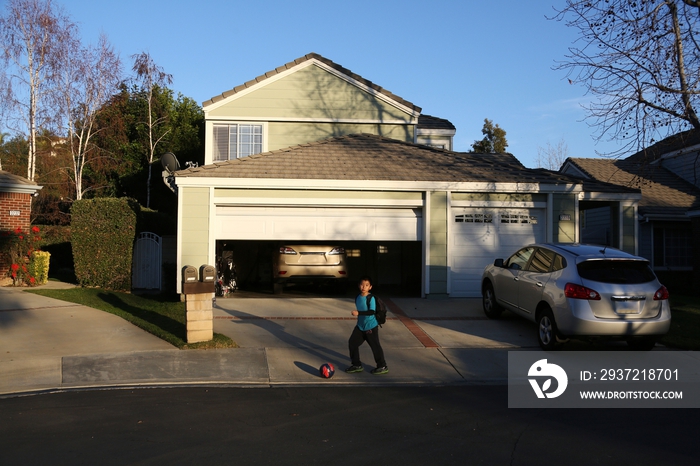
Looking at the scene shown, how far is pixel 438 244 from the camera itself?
1369 cm

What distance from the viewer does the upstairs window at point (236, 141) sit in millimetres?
17547

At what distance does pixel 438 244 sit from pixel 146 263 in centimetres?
770

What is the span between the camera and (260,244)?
17656 mm

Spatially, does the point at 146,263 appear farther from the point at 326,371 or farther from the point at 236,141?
the point at 326,371

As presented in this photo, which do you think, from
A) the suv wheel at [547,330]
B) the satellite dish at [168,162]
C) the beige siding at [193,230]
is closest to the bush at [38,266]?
the satellite dish at [168,162]

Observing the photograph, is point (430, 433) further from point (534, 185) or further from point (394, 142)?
point (394, 142)

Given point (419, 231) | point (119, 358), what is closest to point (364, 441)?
point (119, 358)

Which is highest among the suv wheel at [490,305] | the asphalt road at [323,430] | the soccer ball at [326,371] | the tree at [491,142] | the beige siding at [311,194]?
the tree at [491,142]

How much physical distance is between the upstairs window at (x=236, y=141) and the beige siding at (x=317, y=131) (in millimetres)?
Result: 464

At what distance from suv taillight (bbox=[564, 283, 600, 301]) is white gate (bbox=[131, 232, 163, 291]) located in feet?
34.3

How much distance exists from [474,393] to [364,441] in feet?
7.74

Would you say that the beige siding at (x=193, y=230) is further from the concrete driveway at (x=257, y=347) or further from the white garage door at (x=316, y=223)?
the concrete driveway at (x=257, y=347)

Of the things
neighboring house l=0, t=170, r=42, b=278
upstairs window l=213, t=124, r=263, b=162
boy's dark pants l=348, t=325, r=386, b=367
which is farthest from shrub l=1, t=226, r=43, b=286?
boy's dark pants l=348, t=325, r=386, b=367

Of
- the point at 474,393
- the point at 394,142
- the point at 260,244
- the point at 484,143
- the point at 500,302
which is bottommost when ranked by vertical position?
the point at 474,393
